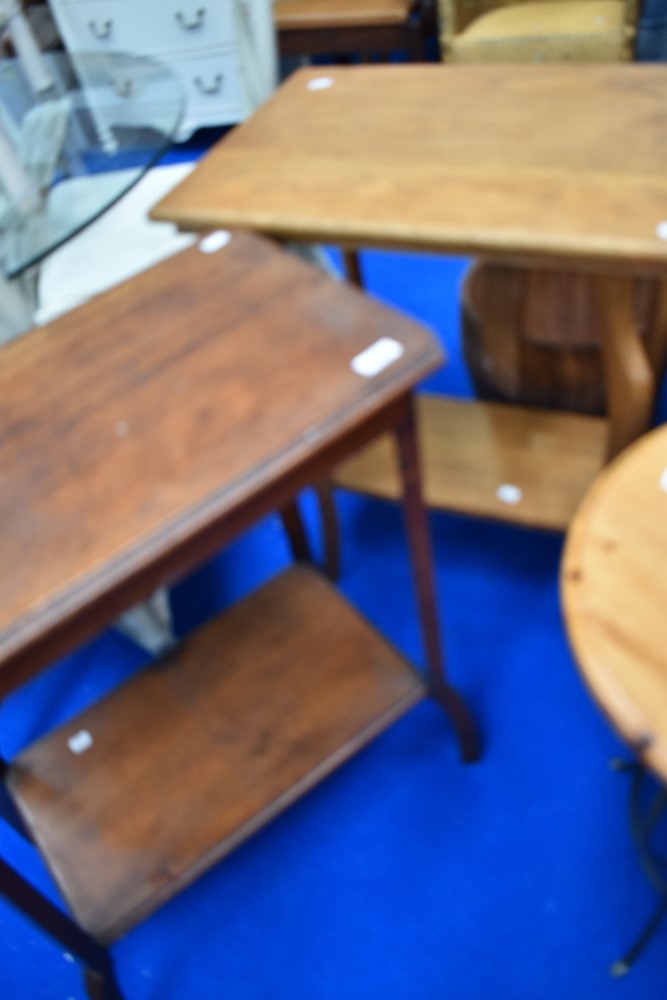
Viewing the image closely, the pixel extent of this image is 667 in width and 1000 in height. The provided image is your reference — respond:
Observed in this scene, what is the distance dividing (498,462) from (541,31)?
1.68m

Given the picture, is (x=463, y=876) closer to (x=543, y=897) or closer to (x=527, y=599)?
(x=543, y=897)

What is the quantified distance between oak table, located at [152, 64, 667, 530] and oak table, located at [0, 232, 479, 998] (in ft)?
0.48

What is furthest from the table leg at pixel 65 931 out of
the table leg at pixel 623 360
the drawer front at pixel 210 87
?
the drawer front at pixel 210 87

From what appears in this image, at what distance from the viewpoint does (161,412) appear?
611 millimetres

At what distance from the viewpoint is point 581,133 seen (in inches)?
34.4

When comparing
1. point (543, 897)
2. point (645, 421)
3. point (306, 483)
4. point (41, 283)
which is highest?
point (306, 483)

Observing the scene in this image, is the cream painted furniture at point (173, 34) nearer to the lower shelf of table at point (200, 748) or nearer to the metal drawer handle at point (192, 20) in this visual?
the metal drawer handle at point (192, 20)

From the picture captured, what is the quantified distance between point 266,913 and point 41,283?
118 cm

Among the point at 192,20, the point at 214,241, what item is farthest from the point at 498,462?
the point at 192,20

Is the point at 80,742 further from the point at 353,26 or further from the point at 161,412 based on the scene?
the point at 353,26

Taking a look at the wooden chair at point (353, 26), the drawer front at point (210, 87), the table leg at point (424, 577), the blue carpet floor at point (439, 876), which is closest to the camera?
the table leg at point (424, 577)

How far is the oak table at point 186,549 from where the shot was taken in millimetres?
540

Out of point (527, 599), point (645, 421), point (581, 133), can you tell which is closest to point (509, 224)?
point (581, 133)

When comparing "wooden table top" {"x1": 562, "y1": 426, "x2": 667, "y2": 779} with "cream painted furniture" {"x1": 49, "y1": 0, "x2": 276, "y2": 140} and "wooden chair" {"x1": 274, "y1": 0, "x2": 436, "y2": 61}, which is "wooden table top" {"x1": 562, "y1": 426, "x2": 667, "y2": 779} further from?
"wooden chair" {"x1": 274, "y1": 0, "x2": 436, "y2": 61}
